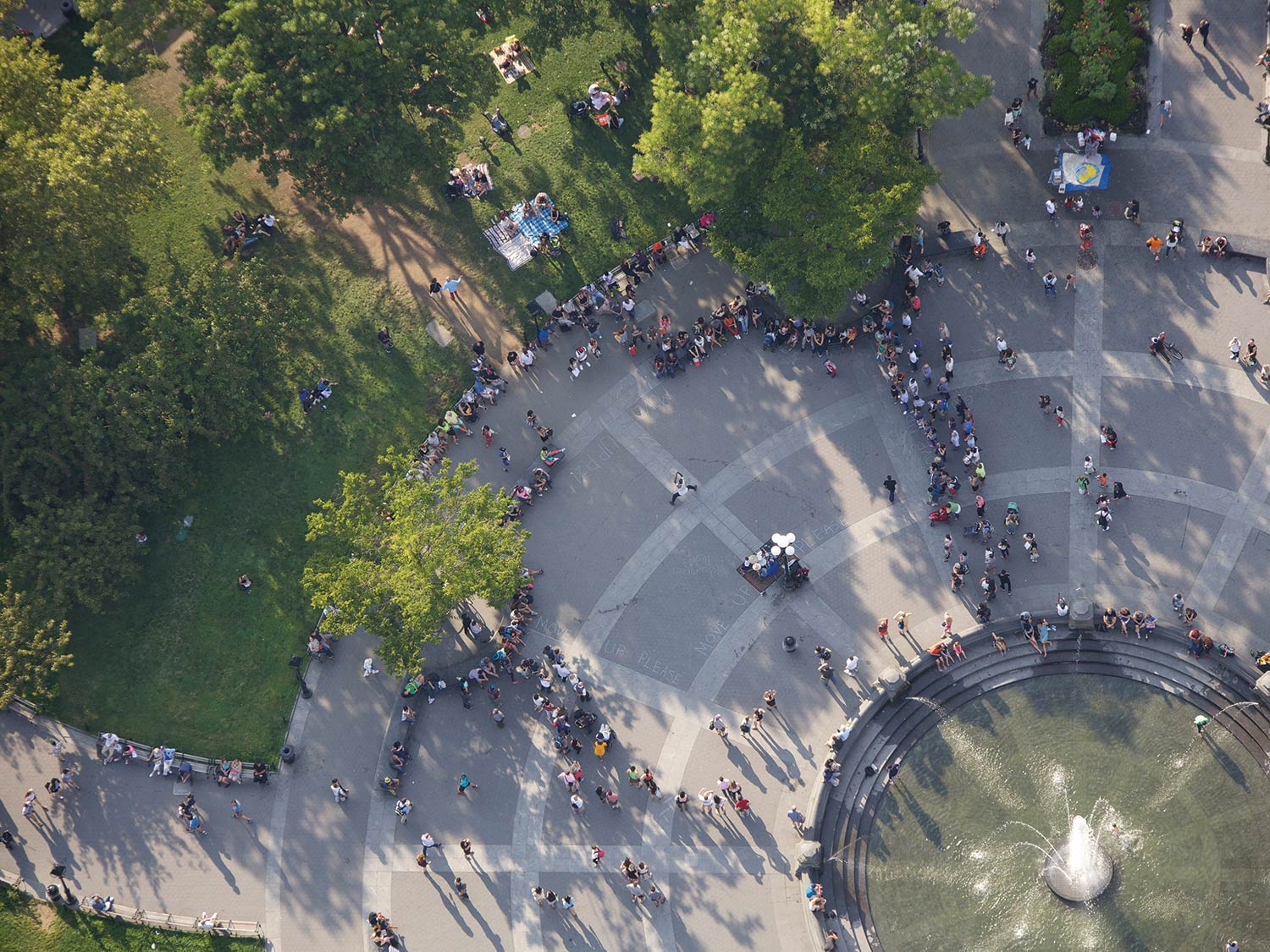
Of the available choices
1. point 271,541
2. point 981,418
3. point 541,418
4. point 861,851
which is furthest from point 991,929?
point 271,541

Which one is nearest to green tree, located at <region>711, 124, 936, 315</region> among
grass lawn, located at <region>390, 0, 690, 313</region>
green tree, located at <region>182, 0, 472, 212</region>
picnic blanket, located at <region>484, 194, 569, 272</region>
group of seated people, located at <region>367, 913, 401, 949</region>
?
grass lawn, located at <region>390, 0, 690, 313</region>

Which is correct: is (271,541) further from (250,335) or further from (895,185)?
(895,185)

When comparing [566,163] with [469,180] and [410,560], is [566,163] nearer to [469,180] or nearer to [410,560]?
[469,180]

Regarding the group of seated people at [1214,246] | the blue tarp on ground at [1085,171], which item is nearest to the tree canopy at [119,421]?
the blue tarp on ground at [1085,171]

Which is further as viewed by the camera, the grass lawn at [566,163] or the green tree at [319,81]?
the grass lawn at [566,163]

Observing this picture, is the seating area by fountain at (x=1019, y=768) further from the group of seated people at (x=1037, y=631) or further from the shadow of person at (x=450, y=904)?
the shadow of person at (x=450, y=904)

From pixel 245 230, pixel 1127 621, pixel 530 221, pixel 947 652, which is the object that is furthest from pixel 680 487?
pixel 245 230
